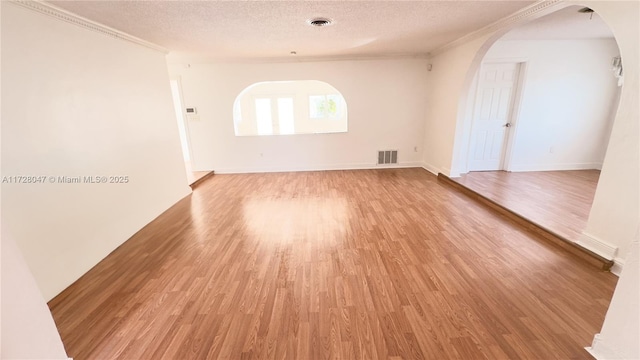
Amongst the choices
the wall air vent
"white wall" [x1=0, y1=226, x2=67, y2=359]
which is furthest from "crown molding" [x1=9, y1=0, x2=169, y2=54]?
the wall air vent

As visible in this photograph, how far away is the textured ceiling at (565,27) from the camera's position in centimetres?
327

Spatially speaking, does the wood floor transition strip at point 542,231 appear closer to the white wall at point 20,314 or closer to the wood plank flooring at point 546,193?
the wood plank flooring at point 546,193

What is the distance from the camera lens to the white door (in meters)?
4.91

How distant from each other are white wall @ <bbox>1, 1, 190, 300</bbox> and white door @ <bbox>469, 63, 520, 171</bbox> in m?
5.76

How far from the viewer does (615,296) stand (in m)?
1.36

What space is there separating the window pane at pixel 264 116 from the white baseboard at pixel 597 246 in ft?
29.9

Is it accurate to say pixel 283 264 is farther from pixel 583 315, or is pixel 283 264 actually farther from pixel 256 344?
pixel 583 315

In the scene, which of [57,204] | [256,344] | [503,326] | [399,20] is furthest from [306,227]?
[399,20]

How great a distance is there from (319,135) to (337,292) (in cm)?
445

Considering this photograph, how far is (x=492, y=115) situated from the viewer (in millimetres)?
5094

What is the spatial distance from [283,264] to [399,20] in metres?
3.12

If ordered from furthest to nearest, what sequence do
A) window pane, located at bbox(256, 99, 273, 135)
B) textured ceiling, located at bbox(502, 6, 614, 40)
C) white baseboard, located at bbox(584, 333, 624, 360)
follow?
1. window pane, located at bbox(256, 99, 273, 135)
2. textured ceiling, located at bbox(502, 6, 614, 40)
3. white baseboard, located at bbox(584, 333, 624, 360)

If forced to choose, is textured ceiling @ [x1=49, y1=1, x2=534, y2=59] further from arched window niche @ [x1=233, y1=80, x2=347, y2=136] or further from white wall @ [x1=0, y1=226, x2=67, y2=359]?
arched window niche @ [x1=233, y1=80, x2=347, y2=136]

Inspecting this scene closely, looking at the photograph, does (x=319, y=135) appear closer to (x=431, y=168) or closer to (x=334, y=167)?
(x=334, y=167)
